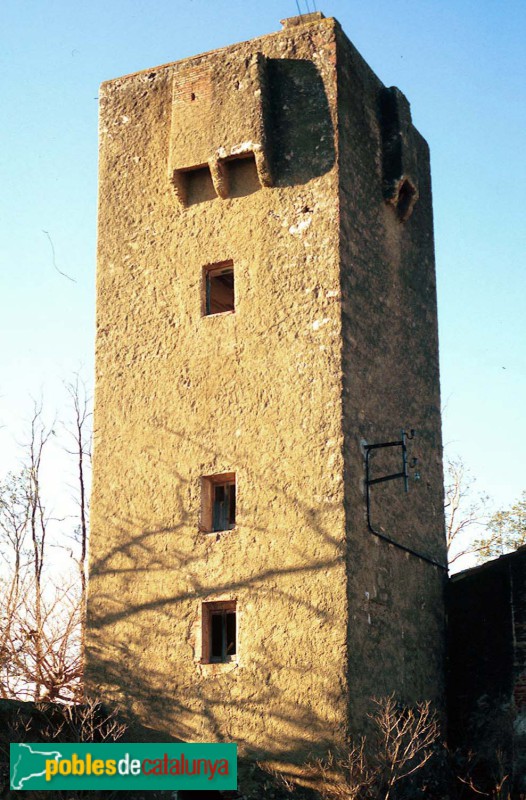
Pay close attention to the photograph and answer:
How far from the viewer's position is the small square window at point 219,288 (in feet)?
58.5

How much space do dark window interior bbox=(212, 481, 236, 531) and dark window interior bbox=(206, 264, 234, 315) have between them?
2.65 meters

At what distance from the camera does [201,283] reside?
17.8 metres

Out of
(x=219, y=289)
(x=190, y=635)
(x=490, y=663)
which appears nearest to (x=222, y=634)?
(x=190, y=635)

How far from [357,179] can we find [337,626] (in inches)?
264

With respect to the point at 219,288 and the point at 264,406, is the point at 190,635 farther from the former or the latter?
the point at 219,288

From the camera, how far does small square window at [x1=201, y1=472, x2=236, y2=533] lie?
16797 mm

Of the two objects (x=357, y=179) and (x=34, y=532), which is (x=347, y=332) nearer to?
(x=357, y=179)

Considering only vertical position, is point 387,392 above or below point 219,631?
above

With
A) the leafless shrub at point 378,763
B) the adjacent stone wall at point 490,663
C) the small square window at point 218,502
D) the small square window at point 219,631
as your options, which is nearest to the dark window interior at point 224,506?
the small square window at point 218,502

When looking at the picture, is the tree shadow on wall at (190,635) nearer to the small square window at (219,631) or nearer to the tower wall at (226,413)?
the tower wall at (226,413)

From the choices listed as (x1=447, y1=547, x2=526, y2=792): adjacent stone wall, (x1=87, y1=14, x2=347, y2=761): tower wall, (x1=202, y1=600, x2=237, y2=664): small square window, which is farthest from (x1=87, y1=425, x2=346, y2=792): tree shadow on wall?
(x1=447, y1=547, x2=526, y2=792): adjacent stone wall

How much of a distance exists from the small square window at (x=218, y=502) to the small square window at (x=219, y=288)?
2539 mm

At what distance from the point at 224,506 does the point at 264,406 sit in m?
1.53

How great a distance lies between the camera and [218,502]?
55.8 feet
